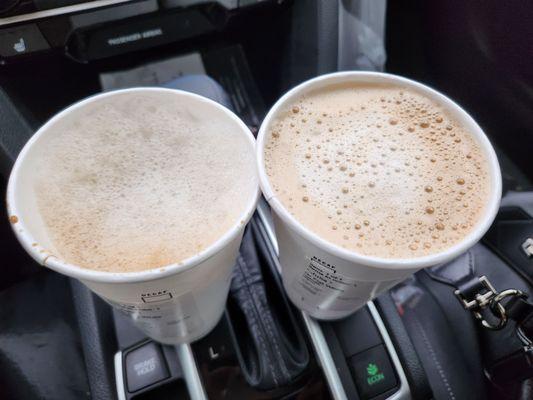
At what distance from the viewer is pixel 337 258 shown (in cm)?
47

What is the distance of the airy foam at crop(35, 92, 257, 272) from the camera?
0.49 meters

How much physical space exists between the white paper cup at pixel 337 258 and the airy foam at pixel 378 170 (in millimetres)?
12

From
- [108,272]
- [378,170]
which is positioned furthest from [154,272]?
[378,170]

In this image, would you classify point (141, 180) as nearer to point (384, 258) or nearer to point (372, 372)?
point (384, 258)

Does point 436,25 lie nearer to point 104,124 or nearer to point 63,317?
point 104,124

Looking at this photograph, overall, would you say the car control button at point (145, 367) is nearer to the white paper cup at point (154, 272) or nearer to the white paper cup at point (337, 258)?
the white paper cup at point (154, 272)

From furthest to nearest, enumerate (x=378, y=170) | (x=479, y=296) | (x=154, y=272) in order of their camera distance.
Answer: (x=479, y=296) → (x=378, y=170) → (x=154, y=272)

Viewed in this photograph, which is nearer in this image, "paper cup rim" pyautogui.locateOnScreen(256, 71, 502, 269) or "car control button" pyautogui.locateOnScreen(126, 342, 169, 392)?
"paper cup rim" pyautogui.locateOnScreen(256, 71, 502, 269)

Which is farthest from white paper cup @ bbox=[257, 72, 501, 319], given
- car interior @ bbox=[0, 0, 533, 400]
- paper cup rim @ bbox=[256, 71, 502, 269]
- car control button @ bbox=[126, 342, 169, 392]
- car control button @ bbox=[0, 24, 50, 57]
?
car control button @ bbox=[0, 24, 50, 57]

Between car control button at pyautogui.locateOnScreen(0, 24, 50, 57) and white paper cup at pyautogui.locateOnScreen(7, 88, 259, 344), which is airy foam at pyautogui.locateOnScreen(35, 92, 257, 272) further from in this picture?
car control button at pyautogui.locateOnScreen(0, 24, 50, 57)

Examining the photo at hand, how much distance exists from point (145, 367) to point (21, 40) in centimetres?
57

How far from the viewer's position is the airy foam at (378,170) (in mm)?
496

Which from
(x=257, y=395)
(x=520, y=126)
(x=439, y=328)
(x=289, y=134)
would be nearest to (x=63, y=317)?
(x=257, y=395)

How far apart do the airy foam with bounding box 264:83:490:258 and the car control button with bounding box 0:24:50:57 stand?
1.47 feet
